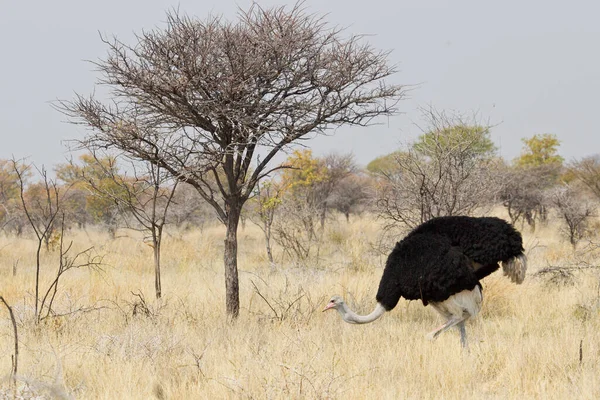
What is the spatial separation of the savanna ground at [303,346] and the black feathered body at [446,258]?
0.52m

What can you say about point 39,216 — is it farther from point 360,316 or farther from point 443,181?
point 360,316

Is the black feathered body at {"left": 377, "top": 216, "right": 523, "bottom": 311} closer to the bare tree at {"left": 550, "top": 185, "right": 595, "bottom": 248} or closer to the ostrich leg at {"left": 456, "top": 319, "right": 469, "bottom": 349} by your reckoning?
the ostrich leg at {"left": 456, "top": 319, "right": 469, "bottom": 349}

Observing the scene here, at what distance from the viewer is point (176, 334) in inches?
226

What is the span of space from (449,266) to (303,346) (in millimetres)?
1493

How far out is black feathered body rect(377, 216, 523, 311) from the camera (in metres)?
5.32

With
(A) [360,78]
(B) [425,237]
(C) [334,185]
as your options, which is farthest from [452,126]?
(C) [334,185]

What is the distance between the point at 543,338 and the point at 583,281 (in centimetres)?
357

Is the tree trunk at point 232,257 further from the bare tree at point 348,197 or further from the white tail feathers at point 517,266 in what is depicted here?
the bare tree at point 348,197

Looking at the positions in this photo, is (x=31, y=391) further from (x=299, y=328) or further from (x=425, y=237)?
(x=425, y=237)

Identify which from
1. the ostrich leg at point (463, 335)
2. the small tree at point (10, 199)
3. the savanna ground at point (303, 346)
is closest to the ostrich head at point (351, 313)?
the savanna ground at point (303, 346)

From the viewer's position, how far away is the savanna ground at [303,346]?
13.5 feet

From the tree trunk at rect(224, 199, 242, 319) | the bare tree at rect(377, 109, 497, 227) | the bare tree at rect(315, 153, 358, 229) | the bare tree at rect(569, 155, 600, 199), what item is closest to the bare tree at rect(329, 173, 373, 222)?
the bare tree at rect(315, 153, 358, 229)

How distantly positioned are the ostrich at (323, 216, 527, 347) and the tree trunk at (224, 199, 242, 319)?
5.22 feet

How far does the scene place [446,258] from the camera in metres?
5.34
